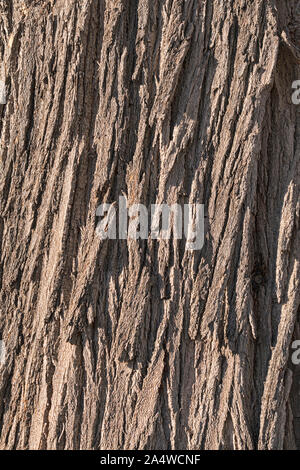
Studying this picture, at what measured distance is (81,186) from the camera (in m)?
2.75

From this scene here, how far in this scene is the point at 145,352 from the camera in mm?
2662

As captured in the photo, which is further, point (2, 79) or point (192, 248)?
point (2, 79)

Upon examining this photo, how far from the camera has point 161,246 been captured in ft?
8.84

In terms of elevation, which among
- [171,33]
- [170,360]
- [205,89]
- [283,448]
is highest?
[171,33]

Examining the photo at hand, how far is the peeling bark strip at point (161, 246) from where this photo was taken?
8.64ft

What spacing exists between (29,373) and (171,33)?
1618mm

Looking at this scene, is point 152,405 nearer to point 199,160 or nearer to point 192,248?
point 192,248

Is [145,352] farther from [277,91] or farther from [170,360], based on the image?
[277,91]

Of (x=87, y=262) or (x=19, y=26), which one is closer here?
(x=87, y=262)

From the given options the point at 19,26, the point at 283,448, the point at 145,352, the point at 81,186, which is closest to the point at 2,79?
the point at 19,26

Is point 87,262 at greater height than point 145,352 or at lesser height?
greater

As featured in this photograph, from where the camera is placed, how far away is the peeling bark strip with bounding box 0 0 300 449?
263 centimetres

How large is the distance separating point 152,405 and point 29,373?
1.89ft

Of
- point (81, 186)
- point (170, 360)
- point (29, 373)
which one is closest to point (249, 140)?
point (81, 186)
